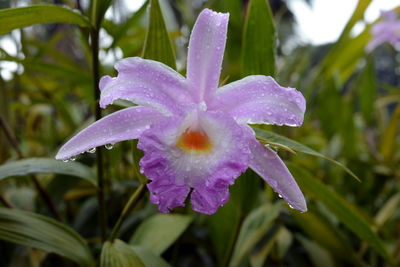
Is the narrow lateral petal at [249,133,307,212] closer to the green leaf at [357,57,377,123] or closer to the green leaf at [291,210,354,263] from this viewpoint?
the green leaf at [291,210,354,263]

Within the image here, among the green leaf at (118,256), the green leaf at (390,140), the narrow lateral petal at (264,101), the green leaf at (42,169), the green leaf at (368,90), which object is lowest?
the green leaf at (390,140)

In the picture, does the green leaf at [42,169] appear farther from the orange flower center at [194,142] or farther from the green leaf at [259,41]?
the green leaf at [259,41]

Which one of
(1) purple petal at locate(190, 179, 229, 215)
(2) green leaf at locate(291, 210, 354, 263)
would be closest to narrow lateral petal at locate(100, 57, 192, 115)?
(1) purple petal at locate(190, 179, 229, 215)

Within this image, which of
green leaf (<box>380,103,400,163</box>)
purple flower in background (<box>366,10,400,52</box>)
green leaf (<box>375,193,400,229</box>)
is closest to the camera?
green leaf (<box>375,193,400,229</box>)

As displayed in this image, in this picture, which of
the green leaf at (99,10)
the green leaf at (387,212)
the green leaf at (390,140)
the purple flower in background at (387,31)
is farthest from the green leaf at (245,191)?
the purple flower in background at (387,31)

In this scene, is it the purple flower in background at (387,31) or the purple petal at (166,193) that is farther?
the purple flower in background at (387,31)

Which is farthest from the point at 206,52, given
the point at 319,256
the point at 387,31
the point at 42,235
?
the point at 387,31
